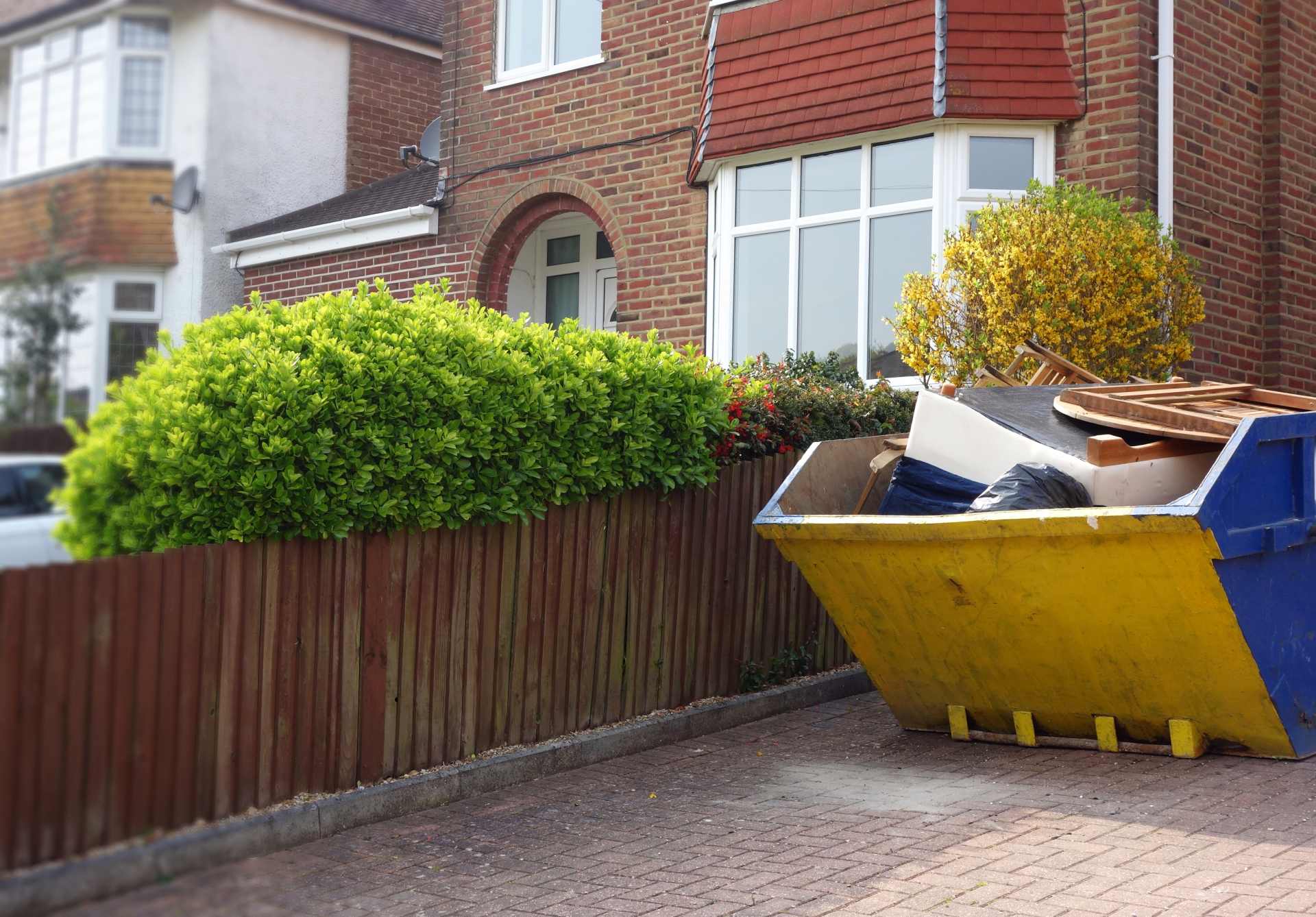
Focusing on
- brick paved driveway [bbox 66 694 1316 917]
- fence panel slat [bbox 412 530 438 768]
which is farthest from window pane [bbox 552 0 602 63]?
brick paved driveway [bbox 66 694 1316 917]

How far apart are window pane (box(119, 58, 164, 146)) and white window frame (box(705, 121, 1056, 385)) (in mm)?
8902

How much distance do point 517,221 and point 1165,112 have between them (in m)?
Result: 6.81

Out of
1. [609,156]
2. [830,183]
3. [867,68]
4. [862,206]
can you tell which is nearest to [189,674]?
[862,206]

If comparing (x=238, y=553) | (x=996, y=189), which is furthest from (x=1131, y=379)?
(x=238, y=553)

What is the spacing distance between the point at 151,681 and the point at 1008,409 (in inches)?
161

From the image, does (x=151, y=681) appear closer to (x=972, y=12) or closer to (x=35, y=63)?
(x=35, y=63)

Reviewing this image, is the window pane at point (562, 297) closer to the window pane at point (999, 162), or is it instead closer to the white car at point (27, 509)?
the window pane at point (999, 162)

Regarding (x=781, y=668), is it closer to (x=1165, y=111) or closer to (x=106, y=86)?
(x=1165, y=111)

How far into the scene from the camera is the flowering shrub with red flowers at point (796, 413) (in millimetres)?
7656

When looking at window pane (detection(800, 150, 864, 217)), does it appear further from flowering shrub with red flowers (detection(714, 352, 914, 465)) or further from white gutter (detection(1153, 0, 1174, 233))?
flowering shrub with red flowers (detection(714, 352, 914, 465))

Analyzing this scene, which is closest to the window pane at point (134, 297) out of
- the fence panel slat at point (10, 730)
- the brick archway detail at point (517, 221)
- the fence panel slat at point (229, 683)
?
the fence panel slat at point (10, 730)

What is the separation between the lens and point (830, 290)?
37.5ft

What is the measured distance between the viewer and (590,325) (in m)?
14.7

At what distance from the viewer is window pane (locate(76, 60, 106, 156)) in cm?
118
